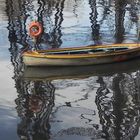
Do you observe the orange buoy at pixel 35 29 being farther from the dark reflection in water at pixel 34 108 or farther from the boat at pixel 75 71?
the dark reflection in water at pixel 34 108

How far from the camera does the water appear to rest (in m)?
16.8

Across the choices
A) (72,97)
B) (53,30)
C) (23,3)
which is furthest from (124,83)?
(23,3)

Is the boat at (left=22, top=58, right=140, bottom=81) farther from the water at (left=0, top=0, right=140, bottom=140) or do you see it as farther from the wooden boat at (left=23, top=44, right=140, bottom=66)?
the wooden boat at (left=23, top=44, right=140, bottom=66)

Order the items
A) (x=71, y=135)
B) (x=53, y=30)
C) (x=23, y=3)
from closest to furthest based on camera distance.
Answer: (x=71, y=135) → (x=53, y=30) → (x=23, y=3)

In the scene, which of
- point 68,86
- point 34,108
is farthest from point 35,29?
point 34,108

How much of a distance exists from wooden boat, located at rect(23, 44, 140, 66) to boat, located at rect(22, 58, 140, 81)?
0.78 ft

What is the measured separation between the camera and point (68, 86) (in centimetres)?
2123

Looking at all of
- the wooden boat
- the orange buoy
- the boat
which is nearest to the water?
the boat

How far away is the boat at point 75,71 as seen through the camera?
2255cm

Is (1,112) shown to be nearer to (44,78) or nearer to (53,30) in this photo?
(44,78)

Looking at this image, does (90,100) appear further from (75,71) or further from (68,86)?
(75,71)

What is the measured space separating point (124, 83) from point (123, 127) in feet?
15.6

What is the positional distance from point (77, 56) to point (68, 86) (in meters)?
2.37

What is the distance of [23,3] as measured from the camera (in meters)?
37.8
